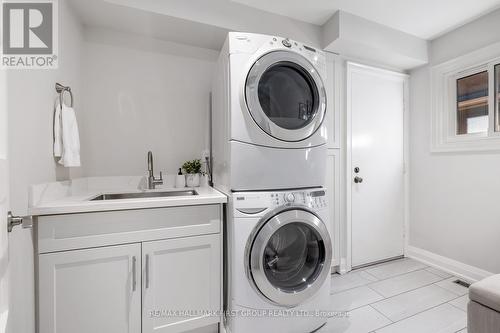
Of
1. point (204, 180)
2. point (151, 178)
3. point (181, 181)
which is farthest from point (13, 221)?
point (204, 180)

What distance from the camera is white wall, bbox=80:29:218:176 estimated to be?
73.5 inches

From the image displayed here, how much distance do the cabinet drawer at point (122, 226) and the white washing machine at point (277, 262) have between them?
202mm

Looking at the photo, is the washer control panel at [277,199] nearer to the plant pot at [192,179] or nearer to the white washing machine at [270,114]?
the white washing machine at [270,114]

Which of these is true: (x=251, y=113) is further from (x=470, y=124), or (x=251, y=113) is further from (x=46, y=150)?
(x=470, y=124)

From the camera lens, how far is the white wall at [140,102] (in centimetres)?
187

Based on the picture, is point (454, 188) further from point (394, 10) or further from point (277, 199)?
point (277, 199)

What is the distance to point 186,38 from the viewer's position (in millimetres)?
1995

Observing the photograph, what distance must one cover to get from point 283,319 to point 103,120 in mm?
2001

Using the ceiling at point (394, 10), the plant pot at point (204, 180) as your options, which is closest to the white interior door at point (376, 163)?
the ceiling at point (394, 10)

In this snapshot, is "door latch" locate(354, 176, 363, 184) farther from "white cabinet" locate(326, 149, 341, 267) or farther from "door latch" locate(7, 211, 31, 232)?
"door latch" locate(7, 211, 31, 232)

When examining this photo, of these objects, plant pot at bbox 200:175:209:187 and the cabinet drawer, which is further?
plant pot at bbox 200:175:209:187

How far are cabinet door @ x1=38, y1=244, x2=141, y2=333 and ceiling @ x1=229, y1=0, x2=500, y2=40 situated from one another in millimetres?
2077

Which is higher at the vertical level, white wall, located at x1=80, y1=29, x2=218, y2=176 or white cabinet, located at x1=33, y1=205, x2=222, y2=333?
white wall, located at x1=80, y1=29, x2=218, y2=176

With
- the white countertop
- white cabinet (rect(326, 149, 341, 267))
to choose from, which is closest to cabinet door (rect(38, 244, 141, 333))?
the white countertop
